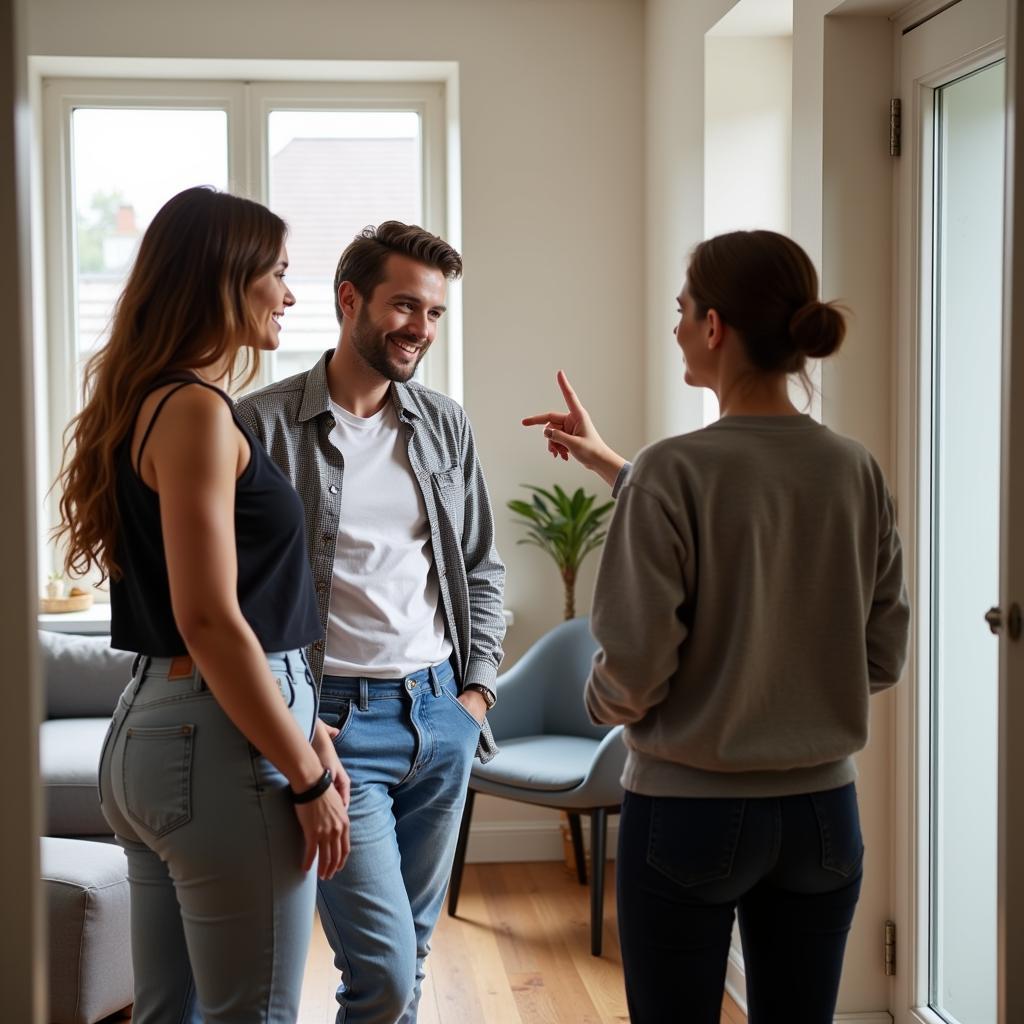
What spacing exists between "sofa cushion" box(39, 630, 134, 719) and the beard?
2.08 m

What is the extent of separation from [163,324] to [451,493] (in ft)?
2.50

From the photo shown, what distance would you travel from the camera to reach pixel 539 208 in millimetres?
4137

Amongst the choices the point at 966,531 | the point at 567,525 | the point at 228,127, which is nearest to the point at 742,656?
the point at 966,531

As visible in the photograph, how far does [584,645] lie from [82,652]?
1608mm

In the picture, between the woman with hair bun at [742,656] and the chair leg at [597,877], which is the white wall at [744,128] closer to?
the chair leg at [597,877]

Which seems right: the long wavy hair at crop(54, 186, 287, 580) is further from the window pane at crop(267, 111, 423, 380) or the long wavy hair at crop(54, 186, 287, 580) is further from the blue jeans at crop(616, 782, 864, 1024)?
the window pane at crop(267, 111, 423, 380)

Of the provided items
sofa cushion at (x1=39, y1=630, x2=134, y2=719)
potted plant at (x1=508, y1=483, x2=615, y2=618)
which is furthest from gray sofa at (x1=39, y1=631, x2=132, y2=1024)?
potted plant at (x1=508, y1=483, x2=615, y2=618)

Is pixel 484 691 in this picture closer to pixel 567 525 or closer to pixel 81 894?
pixel 81 894

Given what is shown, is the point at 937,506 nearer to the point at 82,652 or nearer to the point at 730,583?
the point at 730,583

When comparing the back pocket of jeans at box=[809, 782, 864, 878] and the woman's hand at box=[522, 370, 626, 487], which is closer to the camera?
the back pocket of jeans at box=[809, 782, 864, 878]

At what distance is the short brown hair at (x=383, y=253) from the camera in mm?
2135

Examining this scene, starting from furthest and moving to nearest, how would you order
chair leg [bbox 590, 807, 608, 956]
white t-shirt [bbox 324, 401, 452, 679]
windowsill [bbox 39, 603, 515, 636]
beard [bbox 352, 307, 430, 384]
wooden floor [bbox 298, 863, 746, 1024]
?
windowsill [bbox 39, 603, 515, 636] → chair leg [bbox 590, 807, 608, 956] → wooden floor [bbox 298, 863, 746, 1024] → beard [bbox 352, 307, 430, 384] → white t-shirt [bbox 324, 401, 452, 679]

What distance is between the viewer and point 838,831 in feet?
4.82

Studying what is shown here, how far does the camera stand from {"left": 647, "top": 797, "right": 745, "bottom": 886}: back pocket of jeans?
142cm
